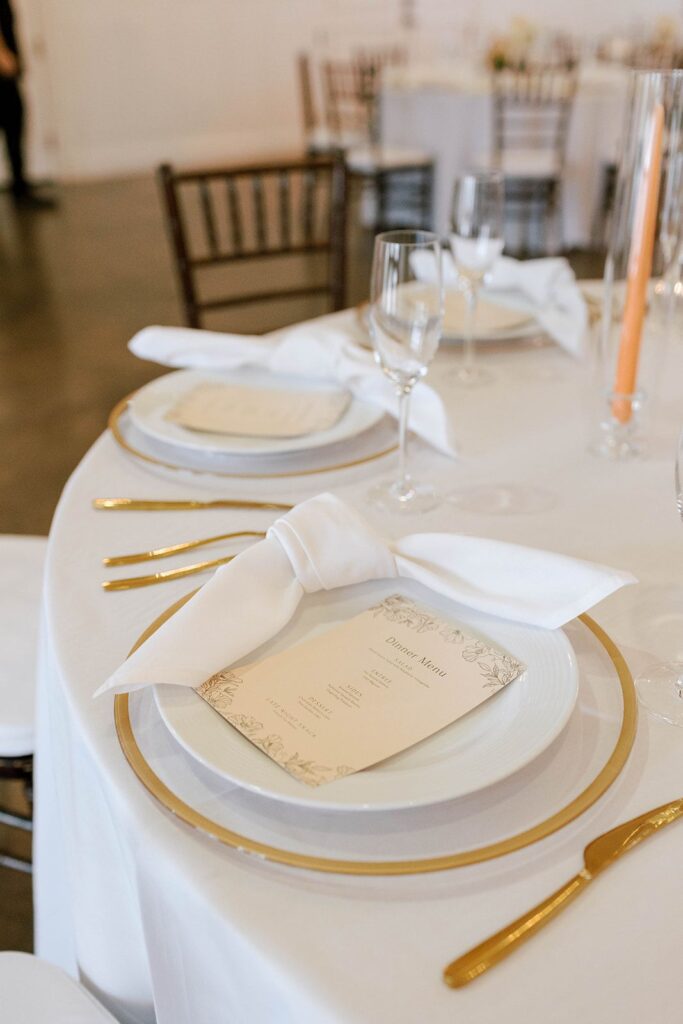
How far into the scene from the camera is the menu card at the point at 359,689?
0.62m

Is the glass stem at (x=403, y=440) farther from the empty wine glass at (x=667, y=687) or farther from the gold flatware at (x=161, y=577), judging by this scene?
the empty wine glass at (x=667, y=687)

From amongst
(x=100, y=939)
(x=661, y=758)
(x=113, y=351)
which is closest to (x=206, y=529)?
(x=100, y=939)

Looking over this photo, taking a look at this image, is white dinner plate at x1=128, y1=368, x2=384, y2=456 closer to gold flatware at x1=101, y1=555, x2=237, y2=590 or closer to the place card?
the place card

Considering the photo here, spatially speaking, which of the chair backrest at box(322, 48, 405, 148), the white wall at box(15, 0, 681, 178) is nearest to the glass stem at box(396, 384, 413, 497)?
the chair backrest at box(322, 48, 405, 148)

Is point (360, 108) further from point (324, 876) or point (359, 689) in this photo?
point (324, 876)

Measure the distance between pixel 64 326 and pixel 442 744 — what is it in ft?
13.6

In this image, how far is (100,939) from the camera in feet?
2.34

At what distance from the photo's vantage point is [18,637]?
1329 millimetres

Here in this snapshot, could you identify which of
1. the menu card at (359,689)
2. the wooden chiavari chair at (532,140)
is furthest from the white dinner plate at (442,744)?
the wooden chiavari chair at (532,140)

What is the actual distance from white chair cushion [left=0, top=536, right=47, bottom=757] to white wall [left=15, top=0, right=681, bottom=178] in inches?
273

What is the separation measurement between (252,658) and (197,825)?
0.17 metres

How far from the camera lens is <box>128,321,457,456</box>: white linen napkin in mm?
1175

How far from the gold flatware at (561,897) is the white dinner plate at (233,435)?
0.59m

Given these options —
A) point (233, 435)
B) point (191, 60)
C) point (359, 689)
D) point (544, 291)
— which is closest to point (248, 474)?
point (233, 435)
